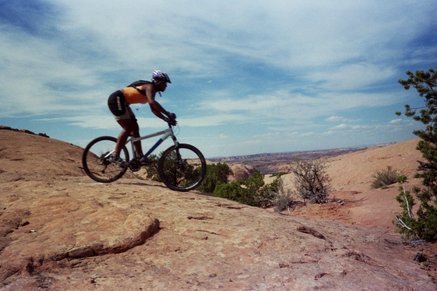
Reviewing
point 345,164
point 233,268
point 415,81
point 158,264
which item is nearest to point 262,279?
point 233,268

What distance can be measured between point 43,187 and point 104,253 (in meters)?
2.46

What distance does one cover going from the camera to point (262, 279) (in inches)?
135

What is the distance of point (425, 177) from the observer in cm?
755

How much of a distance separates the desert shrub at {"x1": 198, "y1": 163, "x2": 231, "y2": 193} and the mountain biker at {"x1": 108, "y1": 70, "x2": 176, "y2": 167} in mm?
11575

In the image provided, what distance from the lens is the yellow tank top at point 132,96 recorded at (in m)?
6.42

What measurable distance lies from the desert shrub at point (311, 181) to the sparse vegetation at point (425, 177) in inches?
289

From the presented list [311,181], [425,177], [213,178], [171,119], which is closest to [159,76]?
[171,119]

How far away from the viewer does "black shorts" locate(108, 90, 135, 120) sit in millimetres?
6418

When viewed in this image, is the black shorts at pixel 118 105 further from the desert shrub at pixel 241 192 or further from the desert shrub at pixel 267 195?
the desert shrub at pixel 267 195

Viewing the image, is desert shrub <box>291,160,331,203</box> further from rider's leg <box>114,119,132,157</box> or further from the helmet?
the helmet

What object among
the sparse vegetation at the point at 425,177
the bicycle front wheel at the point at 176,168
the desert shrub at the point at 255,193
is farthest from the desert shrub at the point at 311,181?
the bicycle front wheel at the point at 176,168

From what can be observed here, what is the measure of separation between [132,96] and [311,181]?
11079mm

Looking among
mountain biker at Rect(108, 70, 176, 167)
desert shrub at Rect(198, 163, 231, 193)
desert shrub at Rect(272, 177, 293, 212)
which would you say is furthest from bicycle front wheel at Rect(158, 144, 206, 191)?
desert shrub at Rect(198, 163, 231, 193)

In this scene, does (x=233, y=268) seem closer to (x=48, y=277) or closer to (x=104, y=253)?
(x=104, y=253)
